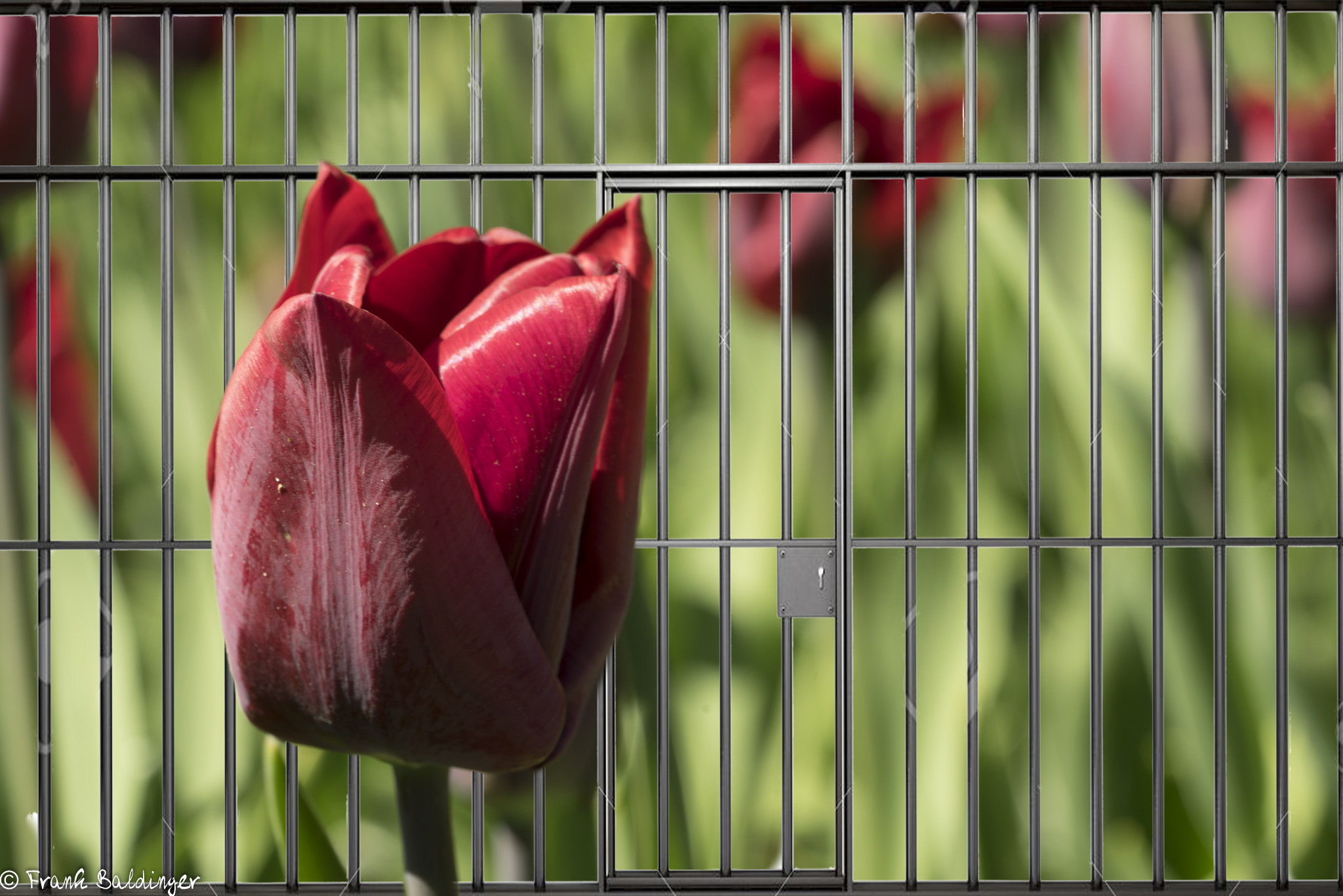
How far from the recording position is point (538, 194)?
3.11ft

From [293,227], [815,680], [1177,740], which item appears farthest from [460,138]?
[1177,740]

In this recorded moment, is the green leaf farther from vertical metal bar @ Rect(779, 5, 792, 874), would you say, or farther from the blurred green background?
vertical metal bar @ Rect(779, 5, 792, 874)

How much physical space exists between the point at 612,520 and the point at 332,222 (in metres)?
0.12

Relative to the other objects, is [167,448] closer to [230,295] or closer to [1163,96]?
[230,295]

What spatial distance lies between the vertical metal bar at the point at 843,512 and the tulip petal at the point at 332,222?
2.47 ft

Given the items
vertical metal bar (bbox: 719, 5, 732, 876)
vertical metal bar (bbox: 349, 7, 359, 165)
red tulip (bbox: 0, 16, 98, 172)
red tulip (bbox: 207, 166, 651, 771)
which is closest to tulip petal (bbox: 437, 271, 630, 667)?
red tulip (bbox: 207, 166, 651, 771)

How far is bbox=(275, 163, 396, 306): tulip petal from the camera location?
9.7 inches

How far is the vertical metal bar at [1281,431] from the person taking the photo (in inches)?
38.4

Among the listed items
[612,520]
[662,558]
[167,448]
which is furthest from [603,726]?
[612,520]

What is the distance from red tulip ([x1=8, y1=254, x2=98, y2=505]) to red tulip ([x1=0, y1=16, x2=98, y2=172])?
0.42 ft

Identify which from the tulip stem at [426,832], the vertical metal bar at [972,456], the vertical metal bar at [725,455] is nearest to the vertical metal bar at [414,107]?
the vertical metal bar at [725,455]

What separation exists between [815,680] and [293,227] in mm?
770

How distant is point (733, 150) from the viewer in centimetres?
98

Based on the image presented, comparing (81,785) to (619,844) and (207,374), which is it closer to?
(207,374)
